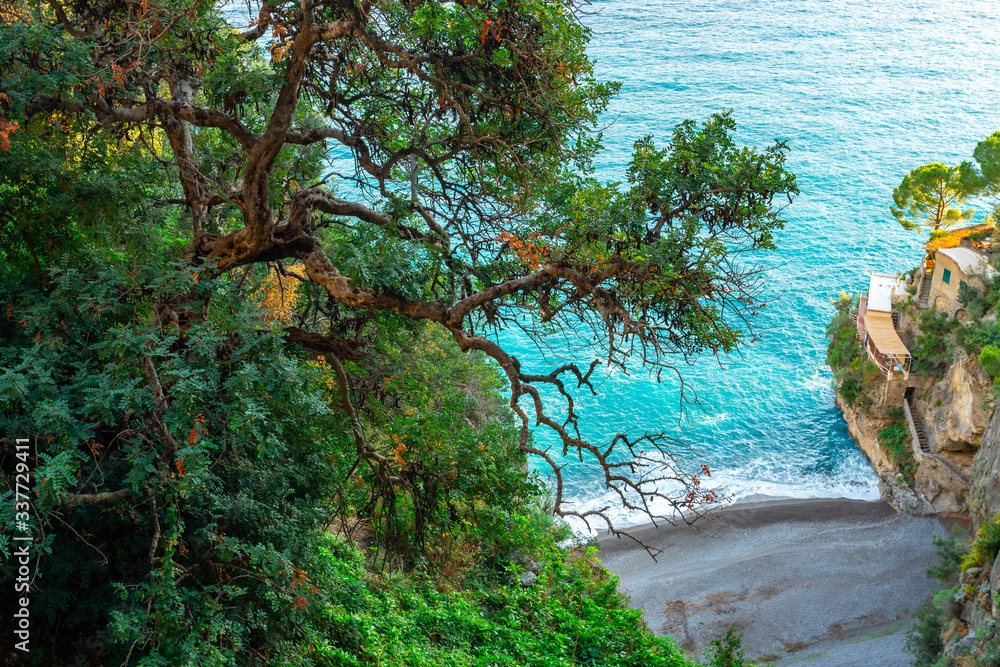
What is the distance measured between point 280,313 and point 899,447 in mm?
23541

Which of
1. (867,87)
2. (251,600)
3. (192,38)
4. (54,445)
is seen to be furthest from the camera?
(867,87)

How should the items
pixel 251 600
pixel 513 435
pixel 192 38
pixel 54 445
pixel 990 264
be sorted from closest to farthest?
1. pixel 54 445
2. pixel 251 600
3. pixel 192 38
4. pixel 513 435
5. pixel 990 264

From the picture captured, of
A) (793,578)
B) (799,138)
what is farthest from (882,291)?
(799,138)

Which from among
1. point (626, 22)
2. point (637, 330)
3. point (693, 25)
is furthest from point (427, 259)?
point (693, 25)

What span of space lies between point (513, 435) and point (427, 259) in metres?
4.32

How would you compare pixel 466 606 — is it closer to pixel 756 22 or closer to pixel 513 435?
pixel 513 435

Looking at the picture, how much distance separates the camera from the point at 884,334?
26031 mm

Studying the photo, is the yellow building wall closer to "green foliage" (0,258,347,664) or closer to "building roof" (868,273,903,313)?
"building roof" (868,273,903,313)

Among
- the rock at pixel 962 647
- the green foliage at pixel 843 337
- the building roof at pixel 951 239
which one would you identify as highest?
the building roof at pixel 951 239

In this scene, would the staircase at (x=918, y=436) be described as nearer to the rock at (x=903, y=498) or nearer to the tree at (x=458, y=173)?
the rock at (x=903, y=498)

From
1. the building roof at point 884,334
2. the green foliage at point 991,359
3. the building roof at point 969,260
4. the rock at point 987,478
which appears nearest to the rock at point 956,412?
the rock at point 987,478

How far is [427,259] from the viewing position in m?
8.02

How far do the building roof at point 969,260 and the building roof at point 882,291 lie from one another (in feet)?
9.99

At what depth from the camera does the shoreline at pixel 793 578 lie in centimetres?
1856
